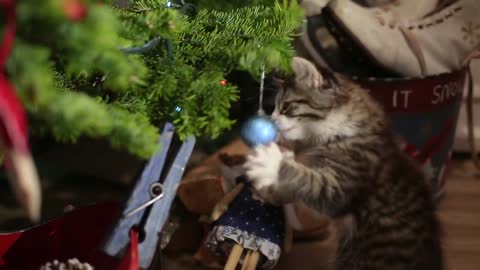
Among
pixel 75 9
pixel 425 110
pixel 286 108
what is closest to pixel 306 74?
pixel 286 108

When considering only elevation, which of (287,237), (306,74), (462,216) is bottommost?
(462,216)

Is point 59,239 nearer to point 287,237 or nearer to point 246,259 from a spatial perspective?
point 246,259

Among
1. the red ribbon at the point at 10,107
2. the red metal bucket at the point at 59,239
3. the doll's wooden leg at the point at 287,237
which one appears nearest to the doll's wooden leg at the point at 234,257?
the doll's wooden leg at the point at 287,237

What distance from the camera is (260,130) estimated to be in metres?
0.80

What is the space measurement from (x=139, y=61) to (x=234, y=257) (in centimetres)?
39

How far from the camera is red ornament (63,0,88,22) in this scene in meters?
0.34

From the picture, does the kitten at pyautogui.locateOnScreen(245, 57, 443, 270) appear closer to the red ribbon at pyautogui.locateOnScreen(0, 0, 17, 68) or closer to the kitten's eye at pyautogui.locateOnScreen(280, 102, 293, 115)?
the kitten's eye at pyautogui.locateOnScreen(280, 102, 293, 115)

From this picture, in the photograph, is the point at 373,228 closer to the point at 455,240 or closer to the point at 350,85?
the point at 350,85

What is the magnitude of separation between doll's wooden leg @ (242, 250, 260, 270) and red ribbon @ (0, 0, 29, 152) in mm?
539

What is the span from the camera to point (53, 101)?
37 cm

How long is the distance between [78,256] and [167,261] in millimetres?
357

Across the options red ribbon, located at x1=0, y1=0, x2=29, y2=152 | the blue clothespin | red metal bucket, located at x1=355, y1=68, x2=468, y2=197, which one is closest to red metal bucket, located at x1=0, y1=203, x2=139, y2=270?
the blue clothespin

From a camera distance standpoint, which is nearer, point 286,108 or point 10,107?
point 10,107

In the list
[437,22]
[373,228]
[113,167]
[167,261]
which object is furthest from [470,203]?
[113,167]
